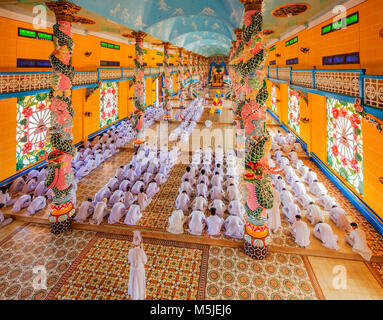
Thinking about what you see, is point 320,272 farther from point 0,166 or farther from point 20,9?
point 20,9

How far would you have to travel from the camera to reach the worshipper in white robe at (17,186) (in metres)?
8.27

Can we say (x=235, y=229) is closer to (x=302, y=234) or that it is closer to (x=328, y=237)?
(x=302, y=234)

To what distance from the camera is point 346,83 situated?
6801 millimetres

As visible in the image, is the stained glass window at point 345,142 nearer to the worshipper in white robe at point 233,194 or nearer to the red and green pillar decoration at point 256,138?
the worshipper in white robe at point 233,194

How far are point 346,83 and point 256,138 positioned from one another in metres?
3.77

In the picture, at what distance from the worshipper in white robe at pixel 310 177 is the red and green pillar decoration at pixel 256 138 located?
4.32 metres

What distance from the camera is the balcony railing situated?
5.30 meters

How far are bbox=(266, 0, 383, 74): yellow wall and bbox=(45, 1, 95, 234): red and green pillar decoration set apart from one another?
8.24 meters

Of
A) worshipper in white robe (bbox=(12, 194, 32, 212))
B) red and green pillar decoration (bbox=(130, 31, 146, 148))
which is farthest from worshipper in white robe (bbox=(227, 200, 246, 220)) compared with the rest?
red and green pillar decoration (bbox=(130, 31, 146, 148))

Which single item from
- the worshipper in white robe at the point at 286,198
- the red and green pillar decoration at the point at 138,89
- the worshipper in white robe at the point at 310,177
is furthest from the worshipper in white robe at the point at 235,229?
the red and green pillar decoration at the point at 138,89

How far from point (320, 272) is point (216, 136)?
36.7ft

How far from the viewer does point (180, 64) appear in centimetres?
2455

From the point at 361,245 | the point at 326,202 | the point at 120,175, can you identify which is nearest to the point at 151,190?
the point at 120,175
